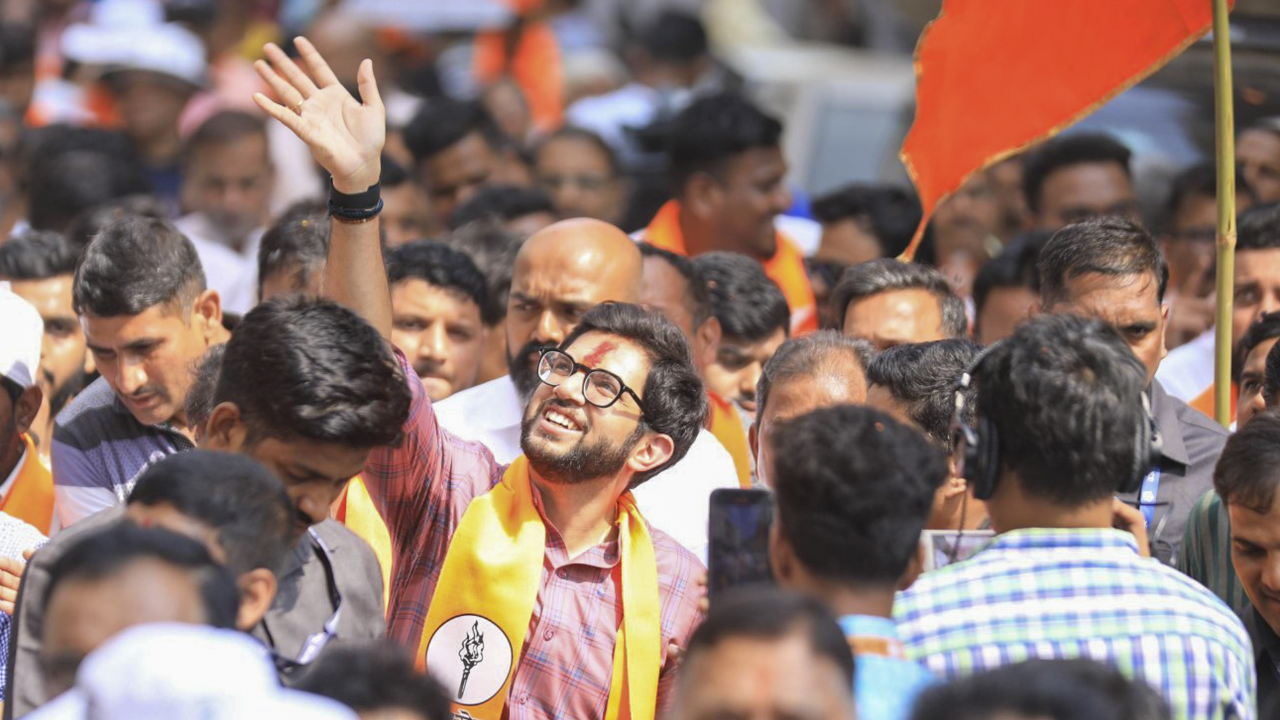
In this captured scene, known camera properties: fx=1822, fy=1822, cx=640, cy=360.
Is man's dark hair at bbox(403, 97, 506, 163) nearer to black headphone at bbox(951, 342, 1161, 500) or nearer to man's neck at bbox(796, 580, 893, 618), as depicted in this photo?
black headphone at bbox(951, 342, 1161, 500)

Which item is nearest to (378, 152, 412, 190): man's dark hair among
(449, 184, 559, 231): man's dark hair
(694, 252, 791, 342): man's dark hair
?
(449, 184, 559, 231): man's dark hair

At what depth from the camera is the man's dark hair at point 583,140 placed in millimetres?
9633

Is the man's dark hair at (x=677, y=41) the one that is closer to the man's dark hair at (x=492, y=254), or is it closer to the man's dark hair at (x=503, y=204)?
the man's dark hair at (x=503, y=204)

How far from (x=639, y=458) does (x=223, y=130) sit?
5.07 metres

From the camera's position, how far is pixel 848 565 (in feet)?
9.91

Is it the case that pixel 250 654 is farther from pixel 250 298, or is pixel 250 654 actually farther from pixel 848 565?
pixel 250 298

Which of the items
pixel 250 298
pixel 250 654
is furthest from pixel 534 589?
pixel 250 298

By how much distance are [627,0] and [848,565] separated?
1297cm

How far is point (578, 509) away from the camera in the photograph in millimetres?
4281

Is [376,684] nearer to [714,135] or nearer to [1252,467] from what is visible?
[1252,467]

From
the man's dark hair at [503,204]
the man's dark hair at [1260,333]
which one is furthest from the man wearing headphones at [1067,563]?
the man's dark hair at [503,204]

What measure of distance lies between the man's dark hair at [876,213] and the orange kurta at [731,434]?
216 cm

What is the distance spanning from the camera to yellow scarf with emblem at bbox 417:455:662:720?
403cm

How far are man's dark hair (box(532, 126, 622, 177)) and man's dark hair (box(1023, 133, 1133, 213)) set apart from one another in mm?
2663
